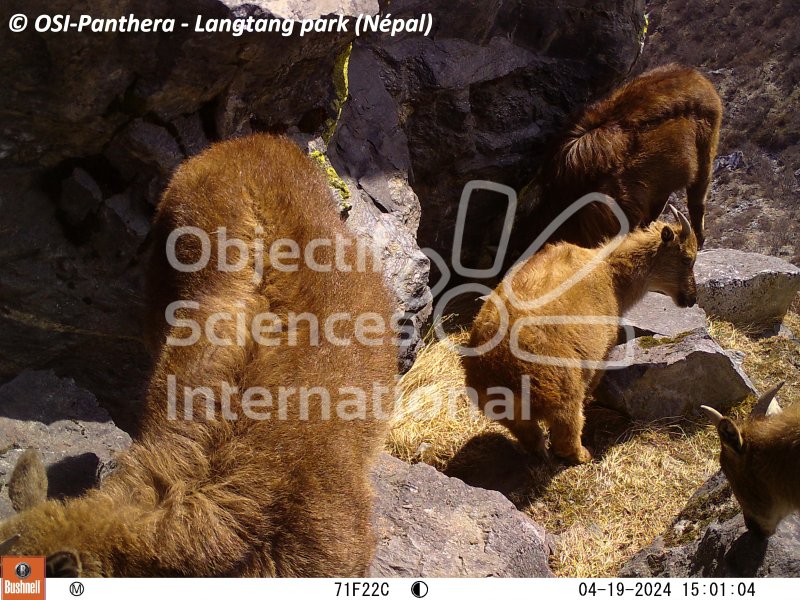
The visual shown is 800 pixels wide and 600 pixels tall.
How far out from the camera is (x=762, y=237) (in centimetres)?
983

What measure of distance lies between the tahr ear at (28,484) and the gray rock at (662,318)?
15.5ft

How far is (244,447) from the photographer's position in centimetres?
289

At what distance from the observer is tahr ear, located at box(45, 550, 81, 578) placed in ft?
8.37

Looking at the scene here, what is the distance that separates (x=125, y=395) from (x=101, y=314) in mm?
563

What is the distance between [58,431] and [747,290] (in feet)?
20.1

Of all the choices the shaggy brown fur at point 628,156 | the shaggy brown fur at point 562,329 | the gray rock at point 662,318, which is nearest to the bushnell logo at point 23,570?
the shaggy brown fur at point 562,329

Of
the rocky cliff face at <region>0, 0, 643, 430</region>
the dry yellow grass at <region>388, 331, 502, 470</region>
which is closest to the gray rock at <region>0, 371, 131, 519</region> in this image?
the rocky cliff face at <region>0, 0, 643, 430</region>

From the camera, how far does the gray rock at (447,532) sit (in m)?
4.13

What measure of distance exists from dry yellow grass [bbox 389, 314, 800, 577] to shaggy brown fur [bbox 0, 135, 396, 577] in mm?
2147
